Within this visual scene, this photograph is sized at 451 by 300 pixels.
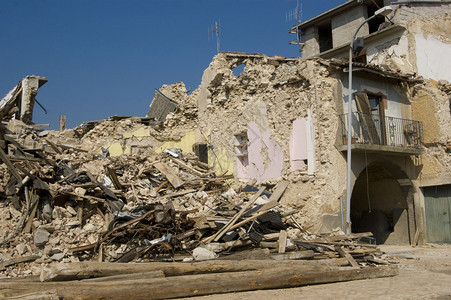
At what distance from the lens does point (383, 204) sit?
61.4 feet

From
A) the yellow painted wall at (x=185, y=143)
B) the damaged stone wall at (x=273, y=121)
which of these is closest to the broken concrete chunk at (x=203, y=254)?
the damaged stone wall at (x=273, y=121)

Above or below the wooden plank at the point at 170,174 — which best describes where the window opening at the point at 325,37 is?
above

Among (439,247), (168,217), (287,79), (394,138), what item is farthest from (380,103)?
(168,217)

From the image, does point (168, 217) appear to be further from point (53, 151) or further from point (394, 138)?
point (394, 138)

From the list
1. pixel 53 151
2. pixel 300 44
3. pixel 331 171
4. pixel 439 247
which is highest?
pixel 300 44

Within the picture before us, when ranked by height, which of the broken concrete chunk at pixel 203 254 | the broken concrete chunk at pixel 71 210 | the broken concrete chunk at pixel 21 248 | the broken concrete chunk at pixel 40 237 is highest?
the broken concrete chunk at pixel 71 210

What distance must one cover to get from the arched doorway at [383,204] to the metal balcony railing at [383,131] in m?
1.24

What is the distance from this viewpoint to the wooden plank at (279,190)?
1426 centimetres

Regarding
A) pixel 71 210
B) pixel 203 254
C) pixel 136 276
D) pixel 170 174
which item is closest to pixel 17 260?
pixel 71 210

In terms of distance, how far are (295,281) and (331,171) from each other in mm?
6542

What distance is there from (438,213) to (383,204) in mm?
2224

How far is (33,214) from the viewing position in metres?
10.6

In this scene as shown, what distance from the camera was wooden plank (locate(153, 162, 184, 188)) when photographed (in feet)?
43.6

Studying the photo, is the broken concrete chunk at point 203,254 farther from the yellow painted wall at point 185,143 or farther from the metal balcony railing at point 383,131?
the yellow painted wall at point 185,143
